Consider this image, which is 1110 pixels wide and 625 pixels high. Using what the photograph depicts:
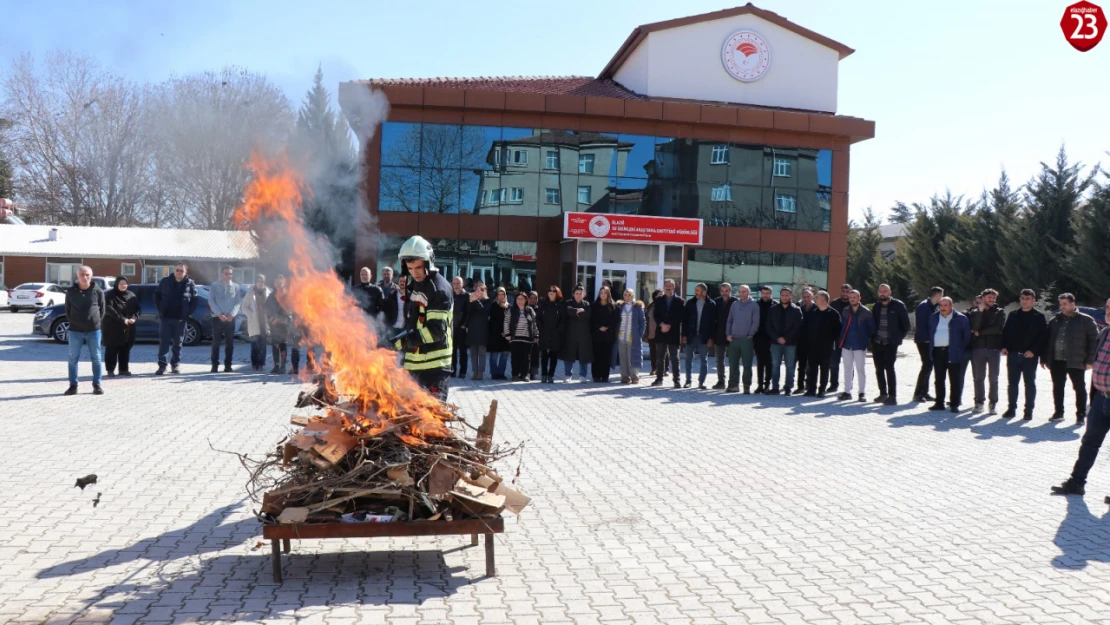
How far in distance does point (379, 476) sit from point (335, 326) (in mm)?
1436

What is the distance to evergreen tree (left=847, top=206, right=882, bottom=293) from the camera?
5369 cm

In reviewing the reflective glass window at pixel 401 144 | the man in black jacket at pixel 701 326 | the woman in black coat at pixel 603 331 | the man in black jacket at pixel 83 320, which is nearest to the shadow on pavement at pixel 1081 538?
the man in black jacket at pixel 701 326

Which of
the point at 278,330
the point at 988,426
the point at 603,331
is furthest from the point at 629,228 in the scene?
the point at 988,426

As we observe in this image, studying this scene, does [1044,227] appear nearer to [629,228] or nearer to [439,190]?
[629,228]

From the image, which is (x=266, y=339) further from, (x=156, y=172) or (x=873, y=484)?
(x=873, y=484)

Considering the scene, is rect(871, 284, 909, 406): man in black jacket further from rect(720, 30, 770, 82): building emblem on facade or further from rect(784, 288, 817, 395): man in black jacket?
rect(720, 30, 770, 82): building emblem on facade

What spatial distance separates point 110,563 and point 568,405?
28.3 feet

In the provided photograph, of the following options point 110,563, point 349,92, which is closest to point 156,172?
point 110,563

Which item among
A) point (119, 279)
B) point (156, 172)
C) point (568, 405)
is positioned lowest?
point (568, 405)

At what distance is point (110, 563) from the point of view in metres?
5.30

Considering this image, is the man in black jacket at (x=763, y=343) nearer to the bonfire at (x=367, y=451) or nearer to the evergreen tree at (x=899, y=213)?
the bonfire at (x=367, y=451)

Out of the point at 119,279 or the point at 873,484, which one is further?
the point at 119,279

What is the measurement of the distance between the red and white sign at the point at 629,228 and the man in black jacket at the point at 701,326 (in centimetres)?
893

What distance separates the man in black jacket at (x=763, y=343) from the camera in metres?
16.1
